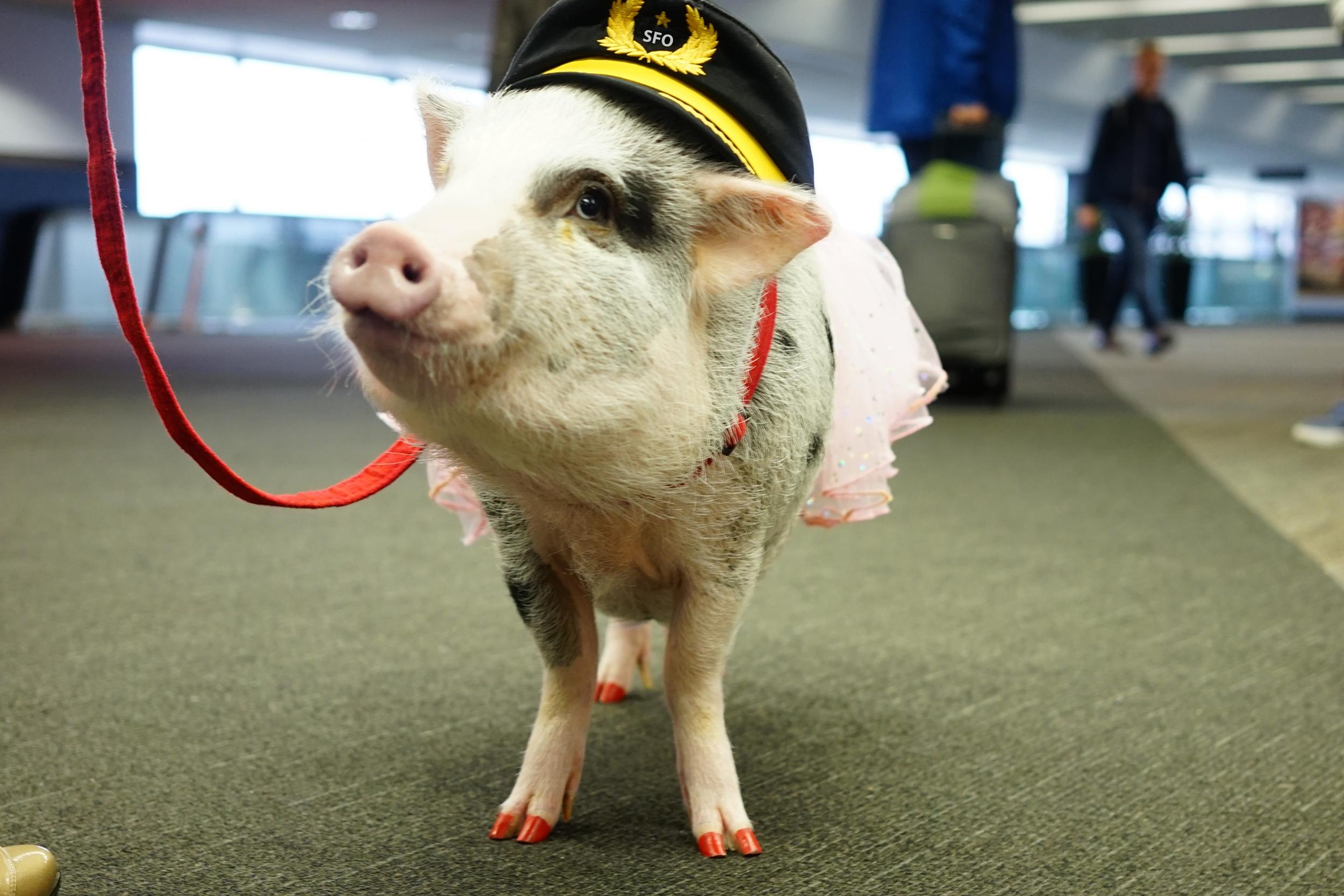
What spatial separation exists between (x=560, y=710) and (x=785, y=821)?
25 cm

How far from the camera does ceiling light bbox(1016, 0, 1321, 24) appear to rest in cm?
1302

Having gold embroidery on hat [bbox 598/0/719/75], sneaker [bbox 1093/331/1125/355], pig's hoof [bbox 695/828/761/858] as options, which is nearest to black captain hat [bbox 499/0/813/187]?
gold embroidery on hat [bbox 598/0/719/75]

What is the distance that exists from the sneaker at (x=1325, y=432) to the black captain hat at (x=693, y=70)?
11.9 feet

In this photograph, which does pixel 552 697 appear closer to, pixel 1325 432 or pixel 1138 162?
pixel 1325 432

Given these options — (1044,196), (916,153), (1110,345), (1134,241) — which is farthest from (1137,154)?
(1044,196)

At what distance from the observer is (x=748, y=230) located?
104cm

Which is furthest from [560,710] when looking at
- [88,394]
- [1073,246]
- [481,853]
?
[1073,246]

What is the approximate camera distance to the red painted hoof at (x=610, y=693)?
5.59 ft

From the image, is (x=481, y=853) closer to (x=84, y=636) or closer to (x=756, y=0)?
(x=84, y=636)

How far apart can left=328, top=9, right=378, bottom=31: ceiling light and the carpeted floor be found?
9.81 m

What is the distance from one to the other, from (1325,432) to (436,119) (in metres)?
3.82

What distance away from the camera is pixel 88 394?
549cm

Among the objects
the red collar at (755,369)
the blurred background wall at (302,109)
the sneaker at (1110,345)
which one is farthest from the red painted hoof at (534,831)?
the sneaker at (1110,345)

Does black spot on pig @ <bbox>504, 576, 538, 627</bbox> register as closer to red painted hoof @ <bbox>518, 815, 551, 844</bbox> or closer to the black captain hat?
red painted hoof @ <bbox>518, 815, 551, 844</bbox>
